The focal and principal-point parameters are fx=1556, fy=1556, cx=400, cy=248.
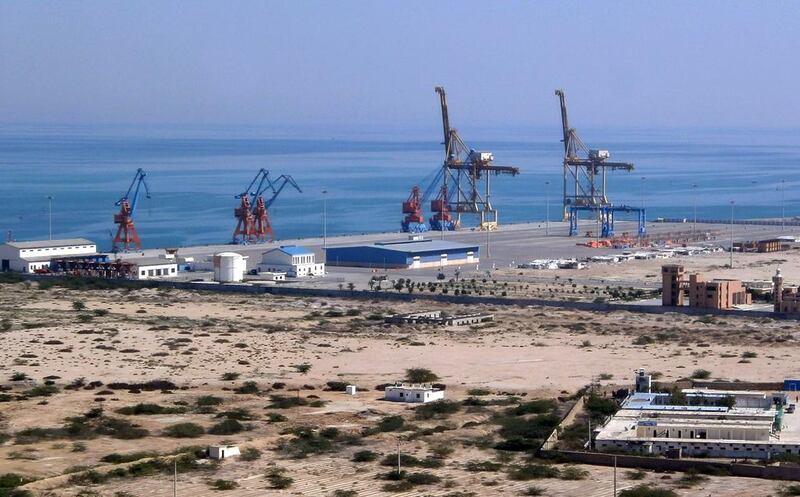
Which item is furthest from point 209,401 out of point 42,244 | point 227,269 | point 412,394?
point 42,244

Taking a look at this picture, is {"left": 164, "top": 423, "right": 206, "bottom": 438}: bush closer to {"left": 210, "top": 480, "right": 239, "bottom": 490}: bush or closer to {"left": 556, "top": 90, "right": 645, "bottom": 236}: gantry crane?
{"left": 210, "top": 480, "right": 239, "bottom": 490}: bush

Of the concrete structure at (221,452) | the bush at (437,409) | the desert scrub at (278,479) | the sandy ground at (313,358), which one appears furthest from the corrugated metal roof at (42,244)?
the desert scrub at (278,479)

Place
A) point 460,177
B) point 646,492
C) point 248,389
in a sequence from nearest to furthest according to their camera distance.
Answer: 1. point 646,492
2. point 248,389
3. point 460,177

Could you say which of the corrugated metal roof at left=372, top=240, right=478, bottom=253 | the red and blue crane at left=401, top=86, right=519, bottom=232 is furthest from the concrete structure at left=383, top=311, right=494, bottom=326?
Answer: the red and blue crane at left=401, top=86, right=519, bottom=232

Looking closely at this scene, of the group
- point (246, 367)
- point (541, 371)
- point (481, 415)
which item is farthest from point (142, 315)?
point (481, 415)

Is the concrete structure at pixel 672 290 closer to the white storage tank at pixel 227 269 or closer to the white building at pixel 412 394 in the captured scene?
the white storage tank at pixel 227 269

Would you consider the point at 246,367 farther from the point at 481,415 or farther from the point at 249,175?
the point at 249,175

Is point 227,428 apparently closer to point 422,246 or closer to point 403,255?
point 403,255
